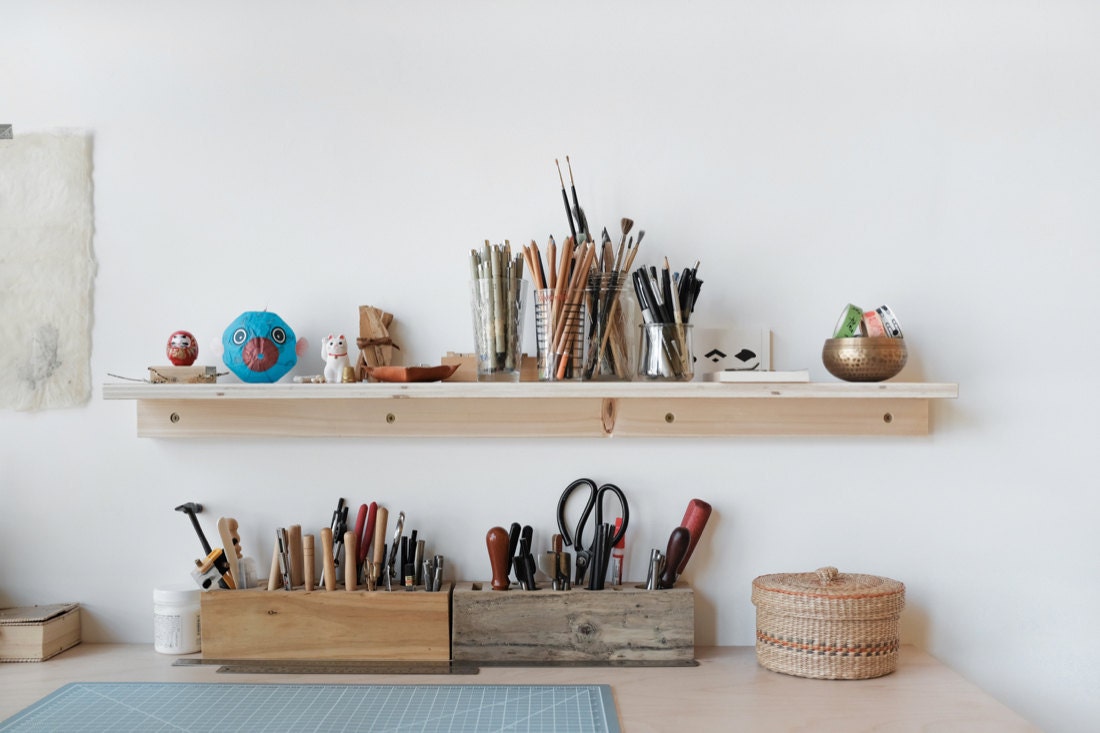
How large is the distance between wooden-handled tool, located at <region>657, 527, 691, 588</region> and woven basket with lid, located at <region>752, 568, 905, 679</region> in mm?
142

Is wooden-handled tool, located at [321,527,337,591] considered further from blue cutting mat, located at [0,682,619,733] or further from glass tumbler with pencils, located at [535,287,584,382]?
glass tumbler with pencils, located at [535,287,584,382]

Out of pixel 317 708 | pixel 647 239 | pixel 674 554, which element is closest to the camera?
pixel 317 708

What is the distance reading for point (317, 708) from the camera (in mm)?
1282

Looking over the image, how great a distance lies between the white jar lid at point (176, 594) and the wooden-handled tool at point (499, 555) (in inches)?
19.1

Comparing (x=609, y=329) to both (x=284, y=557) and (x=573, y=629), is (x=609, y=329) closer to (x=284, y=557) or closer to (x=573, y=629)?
(x=573, y=629)

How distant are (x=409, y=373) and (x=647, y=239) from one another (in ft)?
1.56

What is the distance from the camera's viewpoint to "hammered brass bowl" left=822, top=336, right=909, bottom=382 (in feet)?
4.79

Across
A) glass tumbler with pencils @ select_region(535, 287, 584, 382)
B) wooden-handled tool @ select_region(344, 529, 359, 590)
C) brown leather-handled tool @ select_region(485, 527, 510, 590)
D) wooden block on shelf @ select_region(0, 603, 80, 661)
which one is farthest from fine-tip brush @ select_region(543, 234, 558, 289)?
wooden block on shelf @ select_region(0, 603, 80, 661)

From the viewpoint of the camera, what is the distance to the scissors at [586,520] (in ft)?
5.01

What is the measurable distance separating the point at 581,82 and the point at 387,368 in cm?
61

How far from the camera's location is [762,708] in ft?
4.23

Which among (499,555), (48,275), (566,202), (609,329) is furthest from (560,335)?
(48,275)

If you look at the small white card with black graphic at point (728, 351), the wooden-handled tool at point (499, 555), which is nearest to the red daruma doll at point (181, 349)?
the wooden-handled tool at point (499, 555)

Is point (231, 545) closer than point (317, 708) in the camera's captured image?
No
